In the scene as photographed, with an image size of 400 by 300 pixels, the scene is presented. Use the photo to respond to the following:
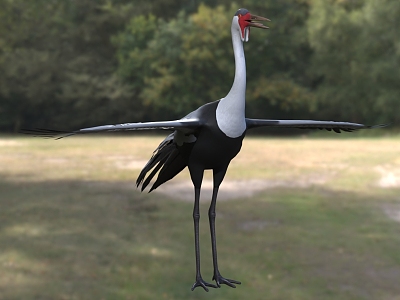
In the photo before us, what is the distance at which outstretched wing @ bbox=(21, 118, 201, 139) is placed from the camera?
1.67 metres

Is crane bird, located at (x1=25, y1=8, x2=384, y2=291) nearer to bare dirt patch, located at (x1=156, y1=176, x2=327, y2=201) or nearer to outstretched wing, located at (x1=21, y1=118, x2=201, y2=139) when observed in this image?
outstretched wing, located at (x1=21, y1=118, x2=201, y2=139)

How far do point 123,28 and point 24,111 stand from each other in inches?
469

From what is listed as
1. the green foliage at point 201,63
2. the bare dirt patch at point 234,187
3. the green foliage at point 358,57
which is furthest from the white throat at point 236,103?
the green foliage at point 358,57

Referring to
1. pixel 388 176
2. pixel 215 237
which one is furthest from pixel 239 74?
pixel 388 176

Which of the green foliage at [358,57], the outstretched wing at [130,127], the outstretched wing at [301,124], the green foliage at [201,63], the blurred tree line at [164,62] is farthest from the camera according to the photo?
the green foliage at [358,57]

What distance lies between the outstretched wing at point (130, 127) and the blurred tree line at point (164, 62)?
125 ft

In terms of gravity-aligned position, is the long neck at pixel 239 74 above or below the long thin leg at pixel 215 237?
above

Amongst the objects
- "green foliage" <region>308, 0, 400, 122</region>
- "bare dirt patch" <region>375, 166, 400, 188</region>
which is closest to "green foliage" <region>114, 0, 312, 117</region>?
"green foliage" <region>308, 0, 400, 122</region>

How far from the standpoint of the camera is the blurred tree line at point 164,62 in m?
43.6

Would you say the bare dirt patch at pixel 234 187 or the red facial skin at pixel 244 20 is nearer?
the red facial skin at pixel 244 20

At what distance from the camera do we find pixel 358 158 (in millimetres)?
30844

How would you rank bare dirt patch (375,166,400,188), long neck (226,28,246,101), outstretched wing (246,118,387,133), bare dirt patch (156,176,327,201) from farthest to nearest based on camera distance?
bare dirt patch (375,166,400,188) < bare dirt patch (156,176,327,201) < outstretched wing (246,118,387,133) < long neck (226,28,246,101)

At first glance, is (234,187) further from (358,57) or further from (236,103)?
(358,57)

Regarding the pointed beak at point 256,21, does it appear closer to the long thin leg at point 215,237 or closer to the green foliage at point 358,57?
the long thin leg at point 215,237
